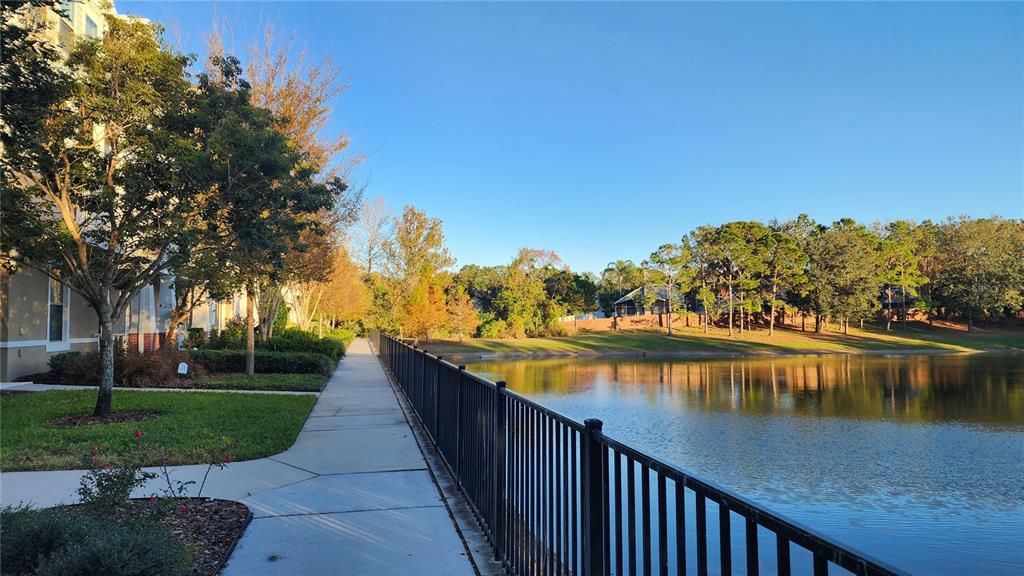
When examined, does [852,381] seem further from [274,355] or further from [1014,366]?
[274,355]

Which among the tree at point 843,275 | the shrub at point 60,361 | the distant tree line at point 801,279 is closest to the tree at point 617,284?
the distant tree line at point 801,279

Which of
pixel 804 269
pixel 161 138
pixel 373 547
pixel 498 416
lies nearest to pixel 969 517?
pixel 498 416

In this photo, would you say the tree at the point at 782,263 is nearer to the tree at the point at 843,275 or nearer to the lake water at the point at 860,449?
the tree at the point at 843,275

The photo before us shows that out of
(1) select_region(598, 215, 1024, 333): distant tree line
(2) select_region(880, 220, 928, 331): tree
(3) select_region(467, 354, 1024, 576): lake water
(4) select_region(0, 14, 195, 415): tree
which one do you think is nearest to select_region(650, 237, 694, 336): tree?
(1) select_region(598, 215, 1024, 333): distant tree line

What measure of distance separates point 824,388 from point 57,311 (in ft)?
71.2

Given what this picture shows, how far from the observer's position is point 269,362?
1770 centimetres

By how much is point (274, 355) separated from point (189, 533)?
13767mm

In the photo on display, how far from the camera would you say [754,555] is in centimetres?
169

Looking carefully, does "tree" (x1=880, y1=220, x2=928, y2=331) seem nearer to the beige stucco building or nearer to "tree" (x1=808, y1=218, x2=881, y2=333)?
"tree" (x1=808, y1=218, x2=881, y2=333)

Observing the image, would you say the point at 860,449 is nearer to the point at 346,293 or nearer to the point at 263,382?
the point at 263,382

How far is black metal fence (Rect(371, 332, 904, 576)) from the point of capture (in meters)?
1.77

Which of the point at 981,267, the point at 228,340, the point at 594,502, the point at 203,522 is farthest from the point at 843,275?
the point at 594,502

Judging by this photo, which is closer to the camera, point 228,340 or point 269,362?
point 269,362

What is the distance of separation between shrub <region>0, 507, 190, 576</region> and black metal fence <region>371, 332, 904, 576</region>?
6.33 ft
